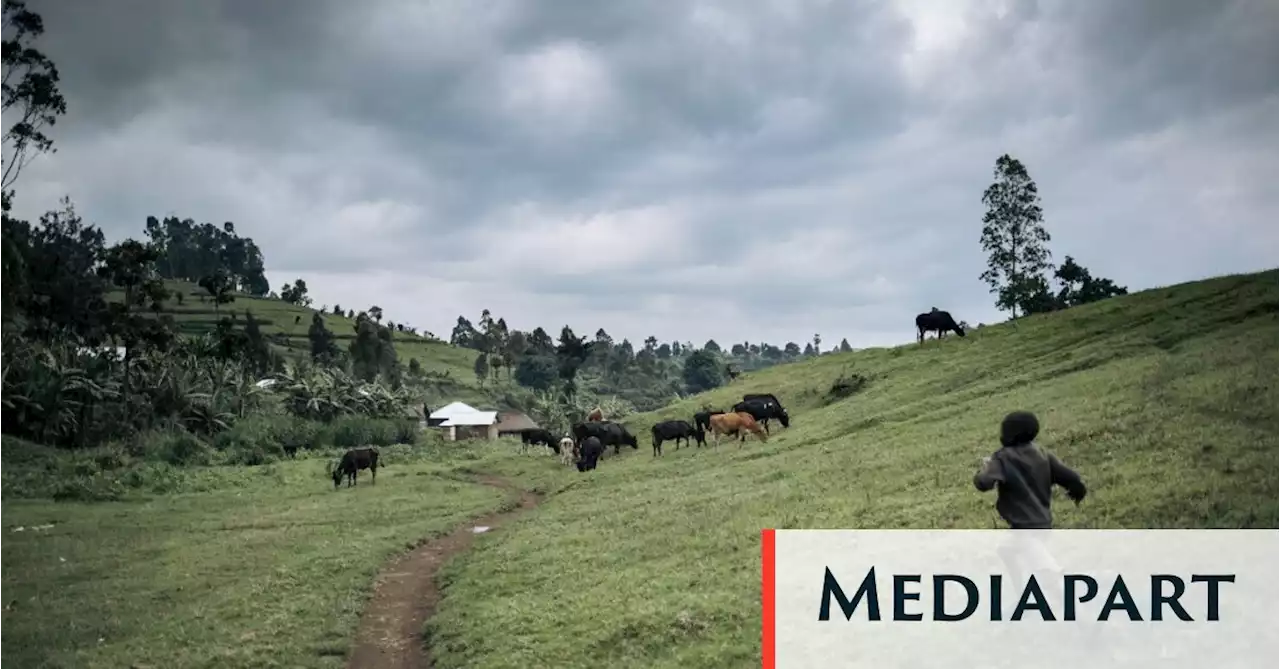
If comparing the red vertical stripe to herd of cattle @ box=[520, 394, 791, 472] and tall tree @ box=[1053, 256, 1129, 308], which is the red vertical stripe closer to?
herd of cattle @ box=[520, 394, 791, 472]

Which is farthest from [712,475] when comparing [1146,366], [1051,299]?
[1051,299]

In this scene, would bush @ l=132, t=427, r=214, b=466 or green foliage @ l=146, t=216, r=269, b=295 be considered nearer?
bush @ l=132, t=427, r=214, b=466

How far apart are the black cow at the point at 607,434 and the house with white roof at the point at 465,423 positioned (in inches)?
1484

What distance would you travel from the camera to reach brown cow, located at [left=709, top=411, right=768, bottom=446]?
116ft

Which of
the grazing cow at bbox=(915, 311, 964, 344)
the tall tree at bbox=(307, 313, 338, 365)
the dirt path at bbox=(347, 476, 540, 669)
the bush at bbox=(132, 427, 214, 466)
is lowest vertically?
the dirt path at bbox=(347, 476, 540, 669)

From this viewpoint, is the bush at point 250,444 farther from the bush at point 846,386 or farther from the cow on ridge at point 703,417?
the bush at point 846,386

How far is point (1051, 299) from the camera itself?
210ft

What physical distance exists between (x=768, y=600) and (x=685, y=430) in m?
26.4

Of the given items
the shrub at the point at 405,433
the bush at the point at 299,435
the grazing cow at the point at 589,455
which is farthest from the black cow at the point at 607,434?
the bush at the point at 299,435

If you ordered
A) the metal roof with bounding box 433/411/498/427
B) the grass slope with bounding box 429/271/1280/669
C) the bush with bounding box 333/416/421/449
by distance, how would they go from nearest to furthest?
1. the grass slope with bounding box 429/271/1280/669
2. the bush with bounding box 333/416/421/449
3. the metal roof with bounding box 433/411/498/427

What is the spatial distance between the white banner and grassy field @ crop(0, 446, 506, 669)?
868 centimetres

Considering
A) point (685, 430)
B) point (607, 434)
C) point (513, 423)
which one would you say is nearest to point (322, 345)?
point (513, 423)

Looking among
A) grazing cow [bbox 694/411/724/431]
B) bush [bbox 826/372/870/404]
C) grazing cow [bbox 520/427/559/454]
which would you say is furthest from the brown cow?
grazing cow [bbox 520/427/559/454]

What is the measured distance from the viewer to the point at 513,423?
91.2m
